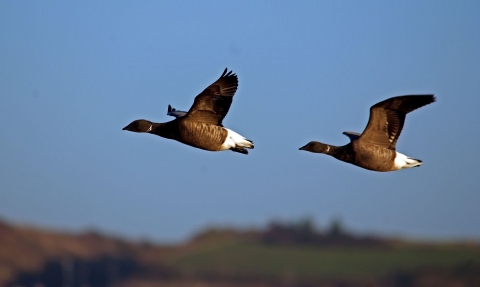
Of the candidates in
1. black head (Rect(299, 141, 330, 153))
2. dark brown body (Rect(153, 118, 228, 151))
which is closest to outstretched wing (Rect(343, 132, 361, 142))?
black head (Rect(299, 141, 330, 153))

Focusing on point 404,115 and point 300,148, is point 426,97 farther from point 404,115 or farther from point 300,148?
point 300,148

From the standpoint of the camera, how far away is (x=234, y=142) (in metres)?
26.6

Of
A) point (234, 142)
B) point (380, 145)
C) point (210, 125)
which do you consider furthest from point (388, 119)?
point (210, 125)

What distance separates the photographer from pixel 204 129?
2636 cm

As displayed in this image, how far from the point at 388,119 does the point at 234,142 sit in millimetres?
3444

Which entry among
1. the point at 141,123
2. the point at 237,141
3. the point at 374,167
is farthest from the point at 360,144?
the point at 141,123

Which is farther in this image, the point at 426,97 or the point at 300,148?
the point at 300,148

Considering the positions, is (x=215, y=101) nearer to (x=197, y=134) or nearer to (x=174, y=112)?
(x=197, y=134)

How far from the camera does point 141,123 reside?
27.0m

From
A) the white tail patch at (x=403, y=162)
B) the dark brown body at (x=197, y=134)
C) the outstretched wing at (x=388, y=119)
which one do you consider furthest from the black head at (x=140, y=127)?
the white tail patch at (x=403, y=162)

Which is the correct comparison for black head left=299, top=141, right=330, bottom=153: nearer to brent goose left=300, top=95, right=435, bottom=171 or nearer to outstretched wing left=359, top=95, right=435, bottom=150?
brent goose left=300, top=95, right=435, bottom=171

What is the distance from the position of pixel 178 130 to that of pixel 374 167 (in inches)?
175

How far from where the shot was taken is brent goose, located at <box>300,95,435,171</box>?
2636 centimetres

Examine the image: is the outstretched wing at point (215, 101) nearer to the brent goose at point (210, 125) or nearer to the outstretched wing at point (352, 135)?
the brent goose at point (210, 125)
